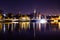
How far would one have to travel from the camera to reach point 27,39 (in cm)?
1408

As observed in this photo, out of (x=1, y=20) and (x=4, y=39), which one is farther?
(x=1, y=20)

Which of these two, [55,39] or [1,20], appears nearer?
[55,39]

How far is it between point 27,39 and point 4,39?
144cm

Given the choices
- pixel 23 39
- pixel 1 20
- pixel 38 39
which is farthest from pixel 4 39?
pixel 1 20

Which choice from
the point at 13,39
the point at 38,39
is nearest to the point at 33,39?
the point at 38,39

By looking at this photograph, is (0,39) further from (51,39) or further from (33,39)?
(51,39)

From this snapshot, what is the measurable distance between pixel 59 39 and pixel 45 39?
88 centimetres

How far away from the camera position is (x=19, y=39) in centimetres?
1400

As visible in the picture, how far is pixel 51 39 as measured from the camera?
13953 mm

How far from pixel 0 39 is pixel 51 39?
3.17 m

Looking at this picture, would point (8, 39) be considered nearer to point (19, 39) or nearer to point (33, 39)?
point (19, 39)

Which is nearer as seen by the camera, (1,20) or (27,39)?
(27,39)

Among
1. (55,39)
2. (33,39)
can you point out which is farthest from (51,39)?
(33,39)

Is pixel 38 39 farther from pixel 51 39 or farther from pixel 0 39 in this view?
pixel 0 39
